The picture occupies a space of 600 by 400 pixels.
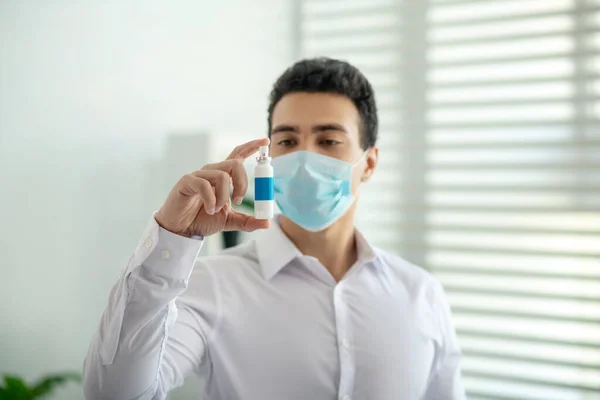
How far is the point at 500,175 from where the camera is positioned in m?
2.12

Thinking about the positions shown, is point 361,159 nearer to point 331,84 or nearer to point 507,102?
point 331,84

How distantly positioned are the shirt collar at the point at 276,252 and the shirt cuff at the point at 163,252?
409 mm

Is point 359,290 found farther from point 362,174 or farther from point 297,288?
point 362,174

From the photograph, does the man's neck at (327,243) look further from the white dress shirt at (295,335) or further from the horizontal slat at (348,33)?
the horizontal slat at (348,33)

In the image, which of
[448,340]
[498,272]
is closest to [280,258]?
[448,340]

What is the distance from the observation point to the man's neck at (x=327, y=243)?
1.38 meters

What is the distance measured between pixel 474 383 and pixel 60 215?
5.52 feet

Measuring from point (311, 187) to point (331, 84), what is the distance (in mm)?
299

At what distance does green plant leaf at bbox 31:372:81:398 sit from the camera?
1.34 meters

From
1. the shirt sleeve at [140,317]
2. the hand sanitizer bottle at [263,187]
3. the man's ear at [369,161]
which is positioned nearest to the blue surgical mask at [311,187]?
the man's ear at [369,161]

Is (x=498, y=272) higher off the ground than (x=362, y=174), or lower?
lower

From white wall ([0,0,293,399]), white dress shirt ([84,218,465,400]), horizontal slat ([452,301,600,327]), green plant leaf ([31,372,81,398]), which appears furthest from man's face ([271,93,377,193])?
horizontal slat ([452,301,600,327])

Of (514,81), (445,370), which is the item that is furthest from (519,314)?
(514,81)

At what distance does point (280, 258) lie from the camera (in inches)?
51.4
